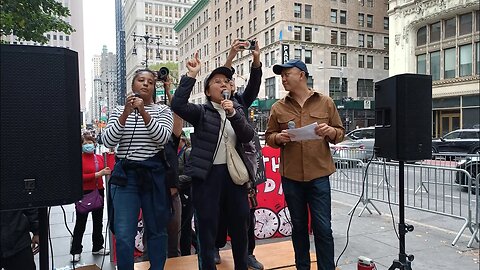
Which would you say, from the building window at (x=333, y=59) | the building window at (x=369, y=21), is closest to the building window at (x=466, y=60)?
the building window at (x=333, y=59)

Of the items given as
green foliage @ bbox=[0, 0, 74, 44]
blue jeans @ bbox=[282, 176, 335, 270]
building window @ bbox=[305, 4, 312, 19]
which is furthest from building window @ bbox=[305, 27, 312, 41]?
blue jeans @ bbox=[282, 176, 335, 270]

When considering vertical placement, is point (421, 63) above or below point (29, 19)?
above

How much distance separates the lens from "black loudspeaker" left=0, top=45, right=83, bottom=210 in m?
2.08

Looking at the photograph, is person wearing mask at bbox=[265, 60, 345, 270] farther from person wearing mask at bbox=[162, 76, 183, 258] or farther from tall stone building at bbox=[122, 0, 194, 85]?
tall stone building at bbox=[122, 0, 194, 85]

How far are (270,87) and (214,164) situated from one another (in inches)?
1715

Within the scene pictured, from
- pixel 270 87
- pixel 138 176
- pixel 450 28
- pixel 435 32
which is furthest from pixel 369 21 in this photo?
pixel 138 176

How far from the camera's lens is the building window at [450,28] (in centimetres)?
2859

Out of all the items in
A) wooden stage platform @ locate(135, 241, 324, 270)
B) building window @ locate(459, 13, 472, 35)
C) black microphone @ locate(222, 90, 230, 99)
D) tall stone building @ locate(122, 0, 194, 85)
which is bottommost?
wooden stage platform @ locate(135, 241, 324, 270)

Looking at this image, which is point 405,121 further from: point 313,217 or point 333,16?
point 333,16

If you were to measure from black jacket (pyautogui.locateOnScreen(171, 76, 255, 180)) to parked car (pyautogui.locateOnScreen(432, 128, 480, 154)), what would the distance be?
14.8 m

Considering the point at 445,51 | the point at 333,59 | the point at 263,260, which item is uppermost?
the point at 333,59

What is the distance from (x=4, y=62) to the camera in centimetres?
207

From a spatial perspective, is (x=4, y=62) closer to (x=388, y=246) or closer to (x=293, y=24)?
(x=388, y=246)

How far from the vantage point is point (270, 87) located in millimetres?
46156
